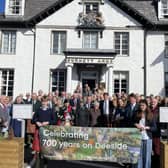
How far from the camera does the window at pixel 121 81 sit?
2166cm

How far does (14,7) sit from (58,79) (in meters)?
6.11

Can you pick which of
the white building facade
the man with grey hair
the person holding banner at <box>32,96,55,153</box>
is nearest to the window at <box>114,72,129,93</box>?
the white building facade

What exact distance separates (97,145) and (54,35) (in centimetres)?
1553

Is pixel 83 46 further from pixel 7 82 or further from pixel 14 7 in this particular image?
pixel 14 7

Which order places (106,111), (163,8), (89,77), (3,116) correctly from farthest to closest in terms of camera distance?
(163,8) → (89,77) → (106,111) → (3,116)

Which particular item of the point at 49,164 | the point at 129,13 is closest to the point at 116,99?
the point at 49,164

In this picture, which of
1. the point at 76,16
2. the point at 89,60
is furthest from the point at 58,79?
the point at 76,16

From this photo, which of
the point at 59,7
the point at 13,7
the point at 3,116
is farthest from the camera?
the point at 13,7

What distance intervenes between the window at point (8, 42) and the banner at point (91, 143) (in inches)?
603

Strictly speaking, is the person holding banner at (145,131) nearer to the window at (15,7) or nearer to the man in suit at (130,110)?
the man in suit at (130,110)

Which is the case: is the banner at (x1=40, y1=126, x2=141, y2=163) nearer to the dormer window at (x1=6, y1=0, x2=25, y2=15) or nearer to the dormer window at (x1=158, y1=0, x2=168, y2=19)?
the dormer window at (x1=158, y1=0, x2=168, y2=19)

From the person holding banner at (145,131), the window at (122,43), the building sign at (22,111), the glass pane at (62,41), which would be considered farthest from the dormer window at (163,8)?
the building sign at (22,111)

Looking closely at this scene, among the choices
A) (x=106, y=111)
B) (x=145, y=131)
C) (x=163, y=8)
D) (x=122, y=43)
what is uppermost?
(x=163, y=8)

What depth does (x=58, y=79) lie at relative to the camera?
71.2 ft
